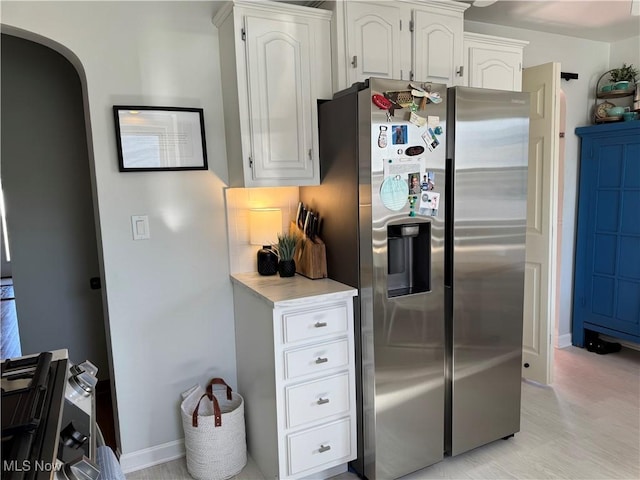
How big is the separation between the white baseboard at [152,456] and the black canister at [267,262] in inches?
40.5

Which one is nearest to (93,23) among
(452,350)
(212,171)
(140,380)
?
(212,171)

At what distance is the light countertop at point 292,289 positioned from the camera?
6.48 feet

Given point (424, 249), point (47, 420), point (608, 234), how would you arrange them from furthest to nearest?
point (608, 234), point (424, 249), point (47, 420)

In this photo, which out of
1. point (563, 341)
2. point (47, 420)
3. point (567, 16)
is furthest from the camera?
point (563, 341)

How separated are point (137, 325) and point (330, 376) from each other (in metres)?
1.01

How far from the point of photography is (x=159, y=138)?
2232 mm

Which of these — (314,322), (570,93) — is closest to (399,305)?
(314,322)

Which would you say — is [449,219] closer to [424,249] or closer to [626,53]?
[424,249]

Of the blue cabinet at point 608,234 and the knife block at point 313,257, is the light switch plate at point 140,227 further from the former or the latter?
the blue cabinet at point 608,234

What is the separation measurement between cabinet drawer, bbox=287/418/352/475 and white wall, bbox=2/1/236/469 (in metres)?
0.66

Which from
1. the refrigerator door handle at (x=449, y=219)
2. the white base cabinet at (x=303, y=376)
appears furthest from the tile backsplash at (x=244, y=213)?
the refrigerator door handle at (x=449, y=219)

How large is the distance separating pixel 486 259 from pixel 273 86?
136cm

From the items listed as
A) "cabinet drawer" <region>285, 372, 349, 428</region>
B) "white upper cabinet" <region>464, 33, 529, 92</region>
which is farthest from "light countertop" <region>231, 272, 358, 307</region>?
"white upper cabinet" <region>464, 33, 529, 92</region>

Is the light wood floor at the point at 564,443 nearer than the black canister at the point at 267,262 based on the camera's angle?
Yes
